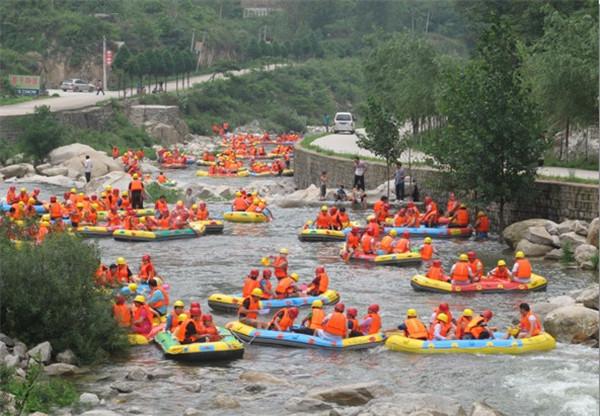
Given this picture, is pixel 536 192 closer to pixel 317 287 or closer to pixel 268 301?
pixel 317 287

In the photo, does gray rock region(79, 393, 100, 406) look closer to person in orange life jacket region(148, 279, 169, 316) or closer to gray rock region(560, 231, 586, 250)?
person in orange life jacket region(148, 279, 169, 316)

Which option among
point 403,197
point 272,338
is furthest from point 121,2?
point 272,338

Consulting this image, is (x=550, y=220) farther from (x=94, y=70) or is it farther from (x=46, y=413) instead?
(x=94, y=70)

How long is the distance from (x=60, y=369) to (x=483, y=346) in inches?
315

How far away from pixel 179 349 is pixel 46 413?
3.95 meters

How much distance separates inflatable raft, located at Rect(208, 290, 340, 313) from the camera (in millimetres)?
26297

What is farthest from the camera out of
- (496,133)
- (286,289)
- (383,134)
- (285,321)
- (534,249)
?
(383,134)

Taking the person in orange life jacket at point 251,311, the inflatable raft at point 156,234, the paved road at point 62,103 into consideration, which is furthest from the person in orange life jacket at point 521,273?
the paved road at point 62,103

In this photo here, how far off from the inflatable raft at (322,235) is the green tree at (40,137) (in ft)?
87.6

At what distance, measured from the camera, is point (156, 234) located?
36906 mm

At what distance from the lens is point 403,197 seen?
43750 millimetres

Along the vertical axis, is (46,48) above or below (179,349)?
above

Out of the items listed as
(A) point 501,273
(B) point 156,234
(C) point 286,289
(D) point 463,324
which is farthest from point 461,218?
(D) point 463,324

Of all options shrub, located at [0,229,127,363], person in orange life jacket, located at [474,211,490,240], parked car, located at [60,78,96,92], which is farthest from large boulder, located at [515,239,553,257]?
parked car, located at [60,78,96,92]
